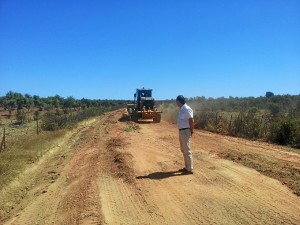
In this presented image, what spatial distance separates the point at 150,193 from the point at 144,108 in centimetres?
2484

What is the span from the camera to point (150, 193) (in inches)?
367

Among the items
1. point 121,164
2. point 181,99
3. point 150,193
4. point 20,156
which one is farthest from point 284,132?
point 150,193

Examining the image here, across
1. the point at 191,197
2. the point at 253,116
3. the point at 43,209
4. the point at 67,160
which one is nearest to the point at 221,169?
the point at 191,197

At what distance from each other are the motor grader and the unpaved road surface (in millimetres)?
18002

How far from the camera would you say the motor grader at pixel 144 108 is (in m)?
33.6

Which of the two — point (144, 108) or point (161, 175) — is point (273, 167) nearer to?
point (161, 175)

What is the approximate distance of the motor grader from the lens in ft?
110

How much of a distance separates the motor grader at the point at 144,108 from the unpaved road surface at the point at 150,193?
18002mm

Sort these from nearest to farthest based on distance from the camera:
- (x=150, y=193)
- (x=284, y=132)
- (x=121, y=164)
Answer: (x=150, y=193) < (x=121, y=164) < (x=284, y=132)

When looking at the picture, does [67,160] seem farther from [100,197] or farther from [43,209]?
[100,197]

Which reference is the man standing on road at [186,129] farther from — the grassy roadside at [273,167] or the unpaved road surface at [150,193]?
the grassy roadside at [273,167]

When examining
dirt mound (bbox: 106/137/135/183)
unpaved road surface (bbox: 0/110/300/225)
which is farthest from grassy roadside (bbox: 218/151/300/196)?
dirt mound (bbox: 106/137/135/183)

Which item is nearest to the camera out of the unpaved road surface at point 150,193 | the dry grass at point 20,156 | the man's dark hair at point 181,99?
the unpaved road surface at point 150,193

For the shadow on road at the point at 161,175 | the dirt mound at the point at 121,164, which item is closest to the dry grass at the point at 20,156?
the dirt mound at the point at 121,164
